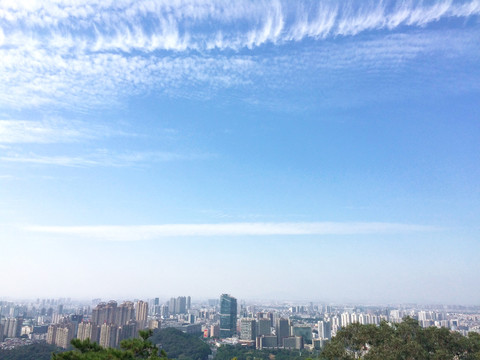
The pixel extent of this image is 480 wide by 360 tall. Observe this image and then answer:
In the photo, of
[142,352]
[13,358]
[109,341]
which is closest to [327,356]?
[142,352]

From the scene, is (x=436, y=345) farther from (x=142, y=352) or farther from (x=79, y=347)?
(x=79, y=347)

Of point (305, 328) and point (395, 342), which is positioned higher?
point (395, 342)

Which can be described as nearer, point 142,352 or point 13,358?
point 142,352

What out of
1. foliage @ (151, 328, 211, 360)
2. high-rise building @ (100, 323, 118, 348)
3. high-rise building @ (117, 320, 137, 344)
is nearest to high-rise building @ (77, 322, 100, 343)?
high-rise building @ (100, 323, 118, 348)

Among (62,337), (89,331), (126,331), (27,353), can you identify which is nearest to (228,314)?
(126,331)

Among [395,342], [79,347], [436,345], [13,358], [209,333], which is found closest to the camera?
[79,347]

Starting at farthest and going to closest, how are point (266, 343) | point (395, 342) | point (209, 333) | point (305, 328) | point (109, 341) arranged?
point (209, 333)
point (305, 328)
point (266, 343)
point (109, 341)
point (395, 342)

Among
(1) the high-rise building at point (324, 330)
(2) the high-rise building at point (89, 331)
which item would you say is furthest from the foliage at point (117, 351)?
(1) the high-rise building at point (324, 330)
